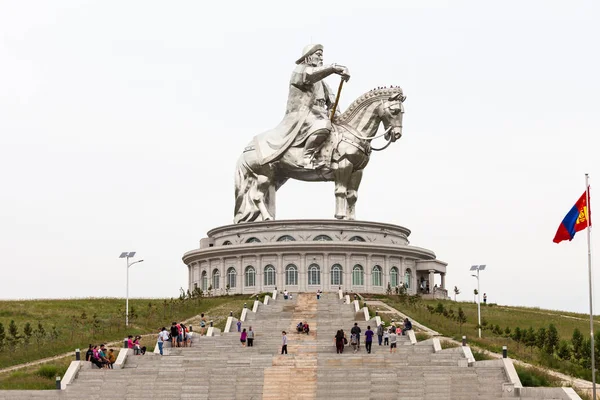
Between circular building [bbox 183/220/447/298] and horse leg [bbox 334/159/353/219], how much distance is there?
→ 2.76ft

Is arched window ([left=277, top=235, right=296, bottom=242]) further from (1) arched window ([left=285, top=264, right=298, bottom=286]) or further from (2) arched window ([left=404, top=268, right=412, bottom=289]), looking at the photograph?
(2) arched window ([left=404, top=268, right=412, bottom=289])

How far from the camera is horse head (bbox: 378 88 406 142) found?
198 ft

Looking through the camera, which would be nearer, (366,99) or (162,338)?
(162,338)

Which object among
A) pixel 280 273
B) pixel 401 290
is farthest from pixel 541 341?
pixel 280 273

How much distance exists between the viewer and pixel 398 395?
3178cm

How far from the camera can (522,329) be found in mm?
49031

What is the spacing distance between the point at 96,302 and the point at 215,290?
7.47m

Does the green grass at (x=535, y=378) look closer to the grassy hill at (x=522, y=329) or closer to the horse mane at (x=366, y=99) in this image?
the grassy hill at (x=522, y=329)

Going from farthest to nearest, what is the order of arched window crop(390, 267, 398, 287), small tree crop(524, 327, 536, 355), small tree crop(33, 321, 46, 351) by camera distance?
arched window crop(390, 267, 398, 287), small tree crop(33, 321, 46, 351), small tree crop(524, 327, 536, 355)

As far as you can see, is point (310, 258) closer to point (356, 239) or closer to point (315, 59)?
point (356, 239)

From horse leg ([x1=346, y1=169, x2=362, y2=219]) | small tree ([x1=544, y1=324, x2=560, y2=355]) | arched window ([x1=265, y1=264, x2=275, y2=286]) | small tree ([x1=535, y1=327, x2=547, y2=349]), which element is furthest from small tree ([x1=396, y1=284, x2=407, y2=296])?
small tree ([x1=544, y1=324, x2=560, y2=355])

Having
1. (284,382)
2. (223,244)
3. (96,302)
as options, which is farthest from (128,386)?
(223,244)

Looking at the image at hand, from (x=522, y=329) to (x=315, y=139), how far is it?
1729 centimetres

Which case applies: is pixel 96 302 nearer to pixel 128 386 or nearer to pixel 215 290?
pixel 215 290
